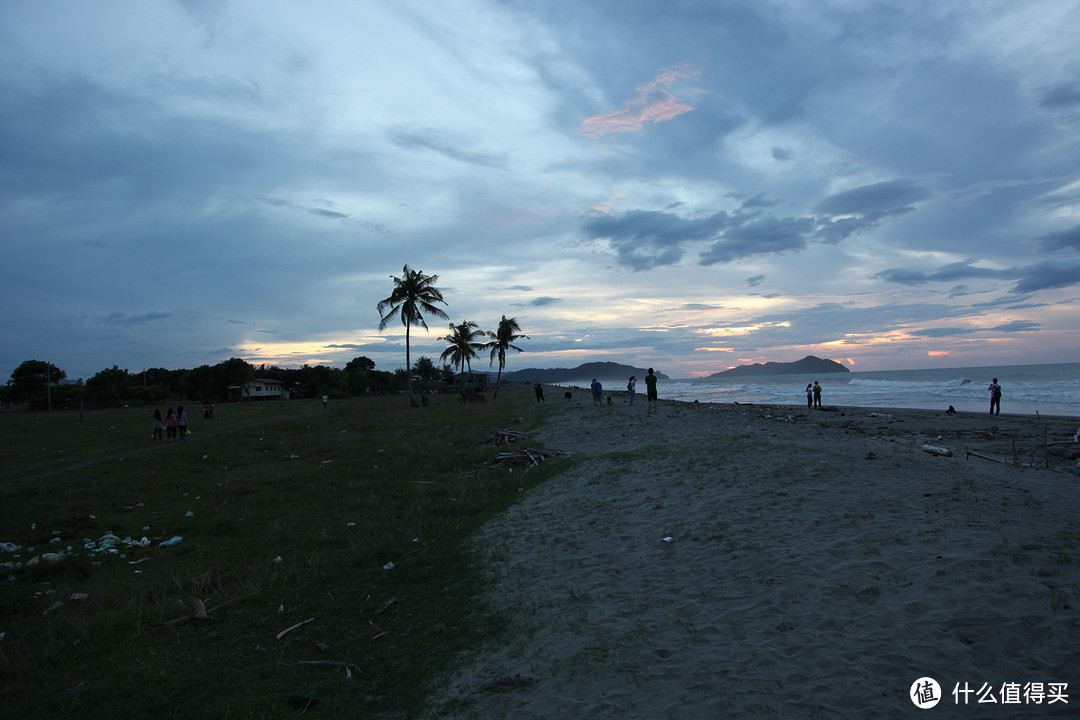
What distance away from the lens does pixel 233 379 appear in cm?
6894

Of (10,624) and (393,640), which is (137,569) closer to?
(10,624)

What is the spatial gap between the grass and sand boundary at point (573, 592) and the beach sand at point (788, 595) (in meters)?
0.03

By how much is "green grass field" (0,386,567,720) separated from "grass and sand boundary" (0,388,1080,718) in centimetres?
4

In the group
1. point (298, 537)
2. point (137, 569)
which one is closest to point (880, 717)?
point (298, 537)

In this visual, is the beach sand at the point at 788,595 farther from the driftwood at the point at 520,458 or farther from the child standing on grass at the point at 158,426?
the child standing on grass at the point at 158,426

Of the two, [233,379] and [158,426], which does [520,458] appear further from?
[233,379]

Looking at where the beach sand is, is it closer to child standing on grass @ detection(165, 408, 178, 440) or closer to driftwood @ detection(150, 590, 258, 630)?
driftwood @ detection(150, 590, 258, 630)

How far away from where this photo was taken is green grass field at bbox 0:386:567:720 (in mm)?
4520

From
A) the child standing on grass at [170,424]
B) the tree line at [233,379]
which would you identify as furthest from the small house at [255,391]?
the child standing on grass at [170,424]

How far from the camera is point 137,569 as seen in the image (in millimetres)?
7555

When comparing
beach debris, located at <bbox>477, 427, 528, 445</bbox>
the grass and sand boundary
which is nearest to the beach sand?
the grass and sand boundary

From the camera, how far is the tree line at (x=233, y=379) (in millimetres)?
39781

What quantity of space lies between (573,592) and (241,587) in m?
4.18

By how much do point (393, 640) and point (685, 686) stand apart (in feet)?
9.79
